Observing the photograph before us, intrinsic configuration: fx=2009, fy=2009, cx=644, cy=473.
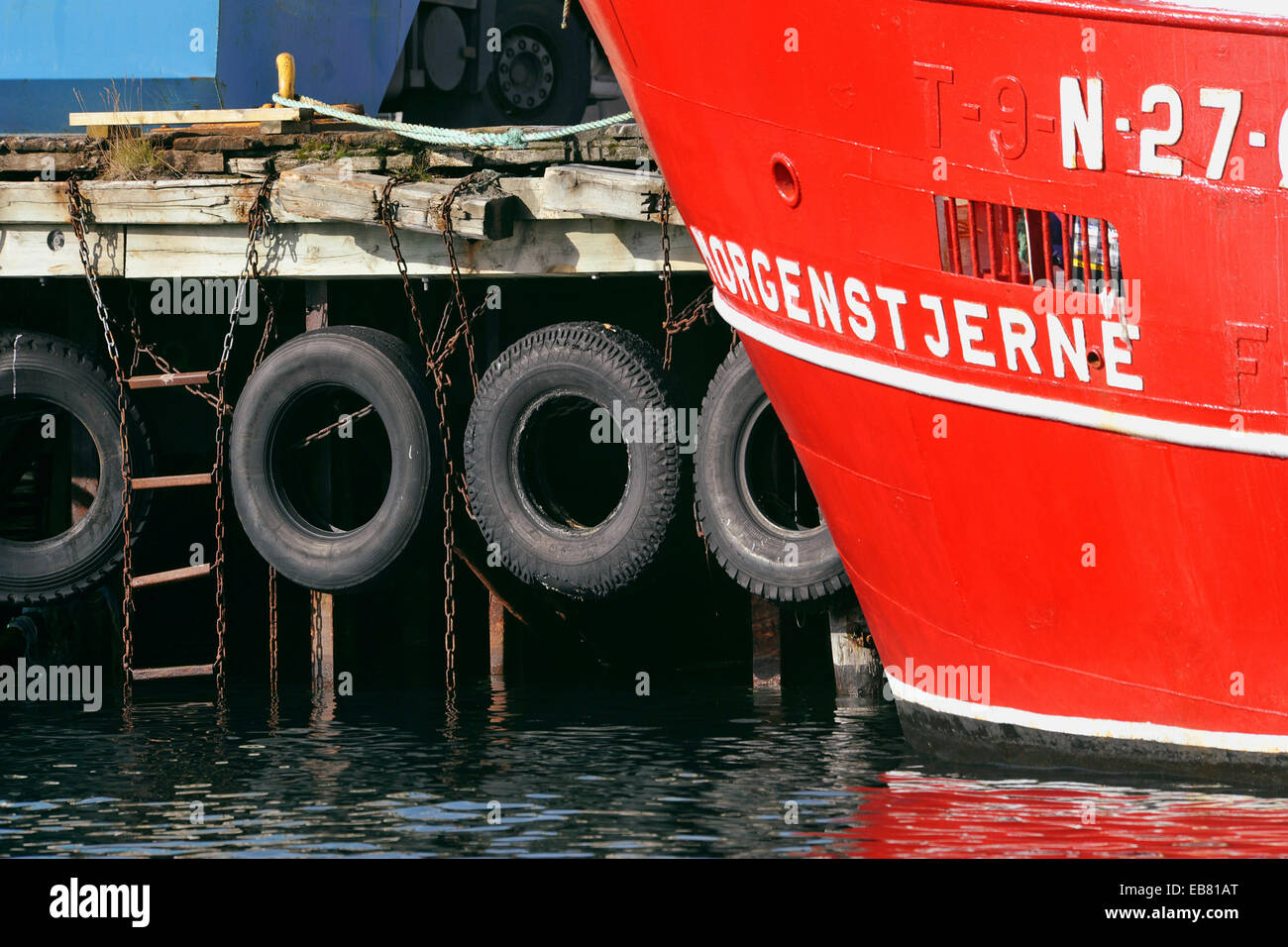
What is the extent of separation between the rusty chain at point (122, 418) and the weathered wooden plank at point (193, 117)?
1.82ft

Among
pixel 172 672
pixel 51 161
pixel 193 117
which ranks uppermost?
pixel 193 117

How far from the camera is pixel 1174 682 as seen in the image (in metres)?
7.44

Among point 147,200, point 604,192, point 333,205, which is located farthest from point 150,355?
point 604,192

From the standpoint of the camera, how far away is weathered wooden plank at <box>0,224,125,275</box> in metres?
11.5

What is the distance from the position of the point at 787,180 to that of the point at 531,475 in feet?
11.1

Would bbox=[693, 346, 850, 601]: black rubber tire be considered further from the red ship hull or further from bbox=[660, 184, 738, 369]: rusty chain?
the red ship hull

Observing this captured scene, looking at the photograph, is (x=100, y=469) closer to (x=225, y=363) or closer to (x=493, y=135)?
(x=225, y=363)

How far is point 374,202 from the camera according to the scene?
10797mm

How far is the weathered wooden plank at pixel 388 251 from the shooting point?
1062 centimetres

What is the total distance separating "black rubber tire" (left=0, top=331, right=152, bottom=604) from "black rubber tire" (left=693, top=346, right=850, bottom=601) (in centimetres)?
341

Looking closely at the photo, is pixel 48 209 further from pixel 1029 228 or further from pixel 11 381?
pixel 1029 228

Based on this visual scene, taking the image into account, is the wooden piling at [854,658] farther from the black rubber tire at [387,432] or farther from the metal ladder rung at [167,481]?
the metal ladder rung at [167,481]
